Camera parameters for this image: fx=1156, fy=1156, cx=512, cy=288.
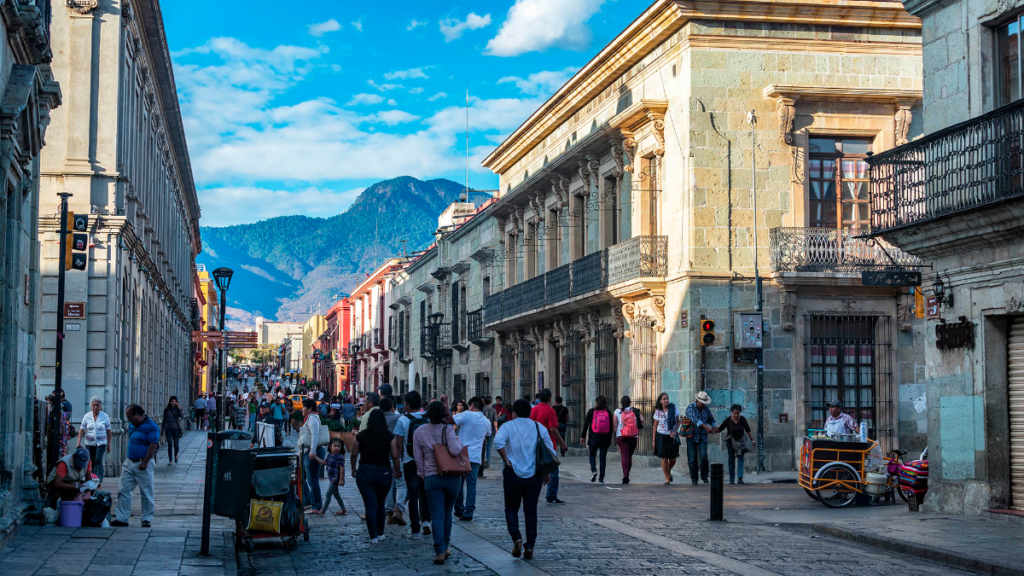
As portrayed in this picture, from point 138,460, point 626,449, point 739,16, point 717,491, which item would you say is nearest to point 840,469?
point 717,491

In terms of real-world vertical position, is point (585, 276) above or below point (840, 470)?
above

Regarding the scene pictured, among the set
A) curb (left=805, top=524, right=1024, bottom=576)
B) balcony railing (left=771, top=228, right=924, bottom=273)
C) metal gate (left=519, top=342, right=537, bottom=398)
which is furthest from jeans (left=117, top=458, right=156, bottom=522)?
metal gate (left=519, top=342, right=537, bottom=398)

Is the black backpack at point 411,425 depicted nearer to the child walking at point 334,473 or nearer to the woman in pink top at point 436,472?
the woman in pink top at point 436,472

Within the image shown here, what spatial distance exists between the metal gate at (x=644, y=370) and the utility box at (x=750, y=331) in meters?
2.17

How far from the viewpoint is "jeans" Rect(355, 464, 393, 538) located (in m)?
12.3

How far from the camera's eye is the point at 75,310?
21359 mm

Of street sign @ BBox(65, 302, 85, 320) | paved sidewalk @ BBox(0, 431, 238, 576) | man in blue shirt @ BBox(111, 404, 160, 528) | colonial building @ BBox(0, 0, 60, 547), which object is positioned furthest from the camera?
→ street sign @ BBox(65, 302, 85, 320)

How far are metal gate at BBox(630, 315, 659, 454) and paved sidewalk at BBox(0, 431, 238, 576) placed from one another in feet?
36.8

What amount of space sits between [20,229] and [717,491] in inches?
346

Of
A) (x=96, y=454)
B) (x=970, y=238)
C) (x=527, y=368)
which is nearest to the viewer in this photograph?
(x=970, y=238)

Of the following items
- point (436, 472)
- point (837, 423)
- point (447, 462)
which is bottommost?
point (436, 472)

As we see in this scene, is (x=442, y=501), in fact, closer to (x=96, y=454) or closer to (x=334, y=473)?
(x=334, y=473)

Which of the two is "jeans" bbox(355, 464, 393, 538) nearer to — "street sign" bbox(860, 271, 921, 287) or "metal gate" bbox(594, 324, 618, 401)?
→ "street sign" bbox(860, 271, 921, 287)

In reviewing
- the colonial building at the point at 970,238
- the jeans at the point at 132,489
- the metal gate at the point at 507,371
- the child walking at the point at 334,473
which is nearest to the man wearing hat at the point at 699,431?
the colonial building at the point at 970,238
